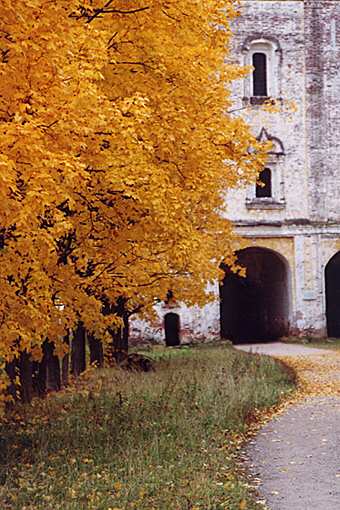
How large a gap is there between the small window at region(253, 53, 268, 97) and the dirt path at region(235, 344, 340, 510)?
57.0 ft

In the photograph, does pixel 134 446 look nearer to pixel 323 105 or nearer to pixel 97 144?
pixel 97 144

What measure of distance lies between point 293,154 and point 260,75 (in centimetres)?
342

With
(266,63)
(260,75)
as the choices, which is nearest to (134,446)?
(260,75)

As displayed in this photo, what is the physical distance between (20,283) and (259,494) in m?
3.25

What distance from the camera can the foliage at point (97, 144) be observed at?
23.2ft

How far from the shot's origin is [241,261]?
113 feet

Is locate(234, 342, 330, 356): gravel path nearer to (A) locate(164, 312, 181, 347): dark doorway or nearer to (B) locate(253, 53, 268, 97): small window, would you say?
(A) locate(164, 312, 181, 347): dark doorway

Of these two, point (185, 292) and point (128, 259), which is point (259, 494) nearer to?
point (128, 259)

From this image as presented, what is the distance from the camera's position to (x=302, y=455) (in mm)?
9148

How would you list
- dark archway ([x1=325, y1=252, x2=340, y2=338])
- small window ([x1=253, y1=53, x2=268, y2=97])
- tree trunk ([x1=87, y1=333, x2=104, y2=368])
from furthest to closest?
dark archway ([x1=325, y1=252, x2=340, y2=338]) → small window ([x1=253, y1=53, x2=268, y2=97]) → tree trunk ([x1=87, y1=333, x2=104, y2=368])

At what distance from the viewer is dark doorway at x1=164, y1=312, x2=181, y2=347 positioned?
95.9 feet

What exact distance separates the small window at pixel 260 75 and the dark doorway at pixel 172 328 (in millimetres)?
9214

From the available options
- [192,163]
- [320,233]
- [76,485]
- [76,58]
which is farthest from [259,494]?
[320,233]

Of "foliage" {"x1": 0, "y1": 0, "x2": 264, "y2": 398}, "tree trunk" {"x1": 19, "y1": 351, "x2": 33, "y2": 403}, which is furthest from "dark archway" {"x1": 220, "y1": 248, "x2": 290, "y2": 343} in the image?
"foliage" {"x1": 0, "y1": 0, "x2": 264, "y2": 398}
